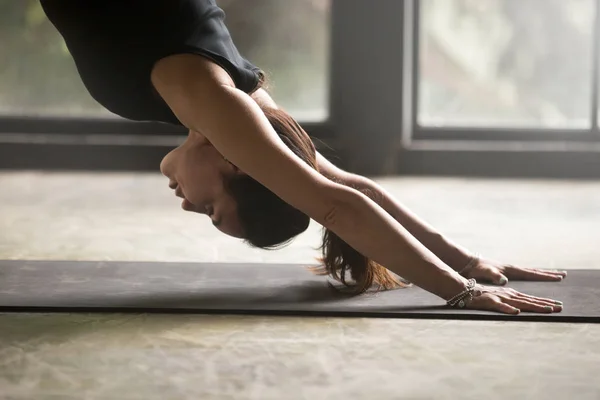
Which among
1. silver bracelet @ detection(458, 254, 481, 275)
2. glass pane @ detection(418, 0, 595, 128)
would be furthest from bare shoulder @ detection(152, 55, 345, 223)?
glass pane @ detection(418, 0, 595, 128)

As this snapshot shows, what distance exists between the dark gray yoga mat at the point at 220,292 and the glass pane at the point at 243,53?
254cm

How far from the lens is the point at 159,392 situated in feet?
5.68

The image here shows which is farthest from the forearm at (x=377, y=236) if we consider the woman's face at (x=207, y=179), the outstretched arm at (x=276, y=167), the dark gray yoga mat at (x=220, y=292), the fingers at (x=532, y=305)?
the woman's face at (x=207, y=179)

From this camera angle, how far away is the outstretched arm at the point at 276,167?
2184mm

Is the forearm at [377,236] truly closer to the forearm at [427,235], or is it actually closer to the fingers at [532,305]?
the fingers at [532,305]

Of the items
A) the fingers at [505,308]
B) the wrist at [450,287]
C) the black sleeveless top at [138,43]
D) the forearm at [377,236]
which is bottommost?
the fingers at [505,308]

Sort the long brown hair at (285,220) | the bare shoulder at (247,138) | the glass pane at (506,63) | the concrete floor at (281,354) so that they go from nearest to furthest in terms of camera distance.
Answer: the concrete floor at (281,354) < the bare shoulder at (247,138) < the long brown hair at (285,220) < the glass pane at (506,63)

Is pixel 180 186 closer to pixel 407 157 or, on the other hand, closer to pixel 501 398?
pixel 501 398

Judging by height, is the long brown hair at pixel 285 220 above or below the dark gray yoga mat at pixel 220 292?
above

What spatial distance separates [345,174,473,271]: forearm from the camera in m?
2.61

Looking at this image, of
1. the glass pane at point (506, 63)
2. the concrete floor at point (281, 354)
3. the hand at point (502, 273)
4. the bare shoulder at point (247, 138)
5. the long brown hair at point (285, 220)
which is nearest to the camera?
the concrete floor at point (281, 354)

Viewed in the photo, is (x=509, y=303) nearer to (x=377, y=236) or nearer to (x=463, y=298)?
(x=463, y=298)

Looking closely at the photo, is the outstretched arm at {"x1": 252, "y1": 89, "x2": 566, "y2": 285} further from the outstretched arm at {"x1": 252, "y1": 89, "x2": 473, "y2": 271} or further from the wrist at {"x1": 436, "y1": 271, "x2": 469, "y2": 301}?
the wrist at {"x1": 436, "y1": 271, "x2": 469, "y2": 301}

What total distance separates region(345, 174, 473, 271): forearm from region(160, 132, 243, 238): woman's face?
40 cm
